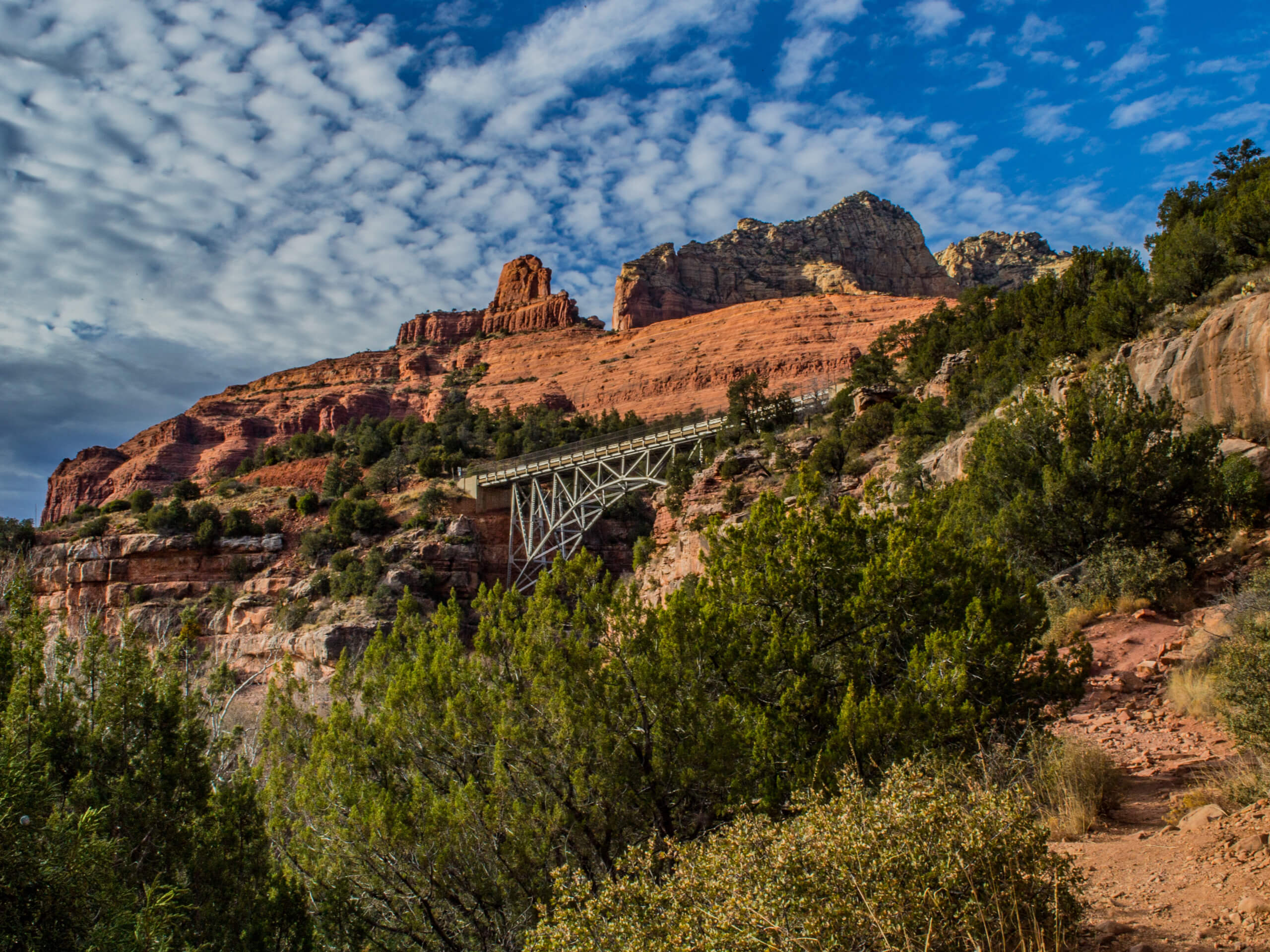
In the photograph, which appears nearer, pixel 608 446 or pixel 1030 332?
pixel 1030 332

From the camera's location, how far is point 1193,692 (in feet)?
28.9

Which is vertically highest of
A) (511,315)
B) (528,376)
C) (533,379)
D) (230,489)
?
(511,315)

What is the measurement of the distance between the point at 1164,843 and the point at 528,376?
239ft

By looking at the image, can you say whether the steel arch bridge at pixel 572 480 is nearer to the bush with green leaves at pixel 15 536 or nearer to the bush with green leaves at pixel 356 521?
the bush with green leaves at pixel 356 521

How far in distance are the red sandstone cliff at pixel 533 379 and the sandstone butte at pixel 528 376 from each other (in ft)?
0.49

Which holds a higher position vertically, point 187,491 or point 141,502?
point 187,491

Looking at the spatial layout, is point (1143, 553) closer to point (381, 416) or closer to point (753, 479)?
point (753, 479)

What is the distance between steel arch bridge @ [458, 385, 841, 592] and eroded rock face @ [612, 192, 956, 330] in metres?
46.9

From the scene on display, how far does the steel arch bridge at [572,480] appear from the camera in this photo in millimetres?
35594

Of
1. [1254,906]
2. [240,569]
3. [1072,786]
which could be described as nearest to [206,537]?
[240,569]

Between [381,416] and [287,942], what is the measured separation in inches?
2912

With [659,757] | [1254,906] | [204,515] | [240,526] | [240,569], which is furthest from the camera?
[204,515]

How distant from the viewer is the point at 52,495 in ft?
253

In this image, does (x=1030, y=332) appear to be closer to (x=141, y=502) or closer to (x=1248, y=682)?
(x=1248, y=682)
